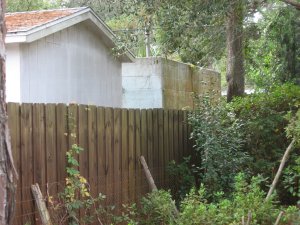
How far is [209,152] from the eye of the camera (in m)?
9.16

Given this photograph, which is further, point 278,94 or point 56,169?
point 278,94

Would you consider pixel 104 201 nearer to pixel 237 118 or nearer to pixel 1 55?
pixel 237 118

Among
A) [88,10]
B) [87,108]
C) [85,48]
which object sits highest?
[88,10]

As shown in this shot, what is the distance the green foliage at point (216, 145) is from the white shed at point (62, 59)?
325cm

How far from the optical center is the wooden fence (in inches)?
242

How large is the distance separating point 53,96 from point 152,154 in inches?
129

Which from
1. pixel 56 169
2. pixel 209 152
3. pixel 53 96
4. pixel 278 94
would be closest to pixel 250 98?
pixel 278 94

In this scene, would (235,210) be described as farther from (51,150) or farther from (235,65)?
(235,65)

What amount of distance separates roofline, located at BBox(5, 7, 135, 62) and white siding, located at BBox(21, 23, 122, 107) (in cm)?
30

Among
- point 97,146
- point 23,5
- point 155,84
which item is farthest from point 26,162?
point 23,5

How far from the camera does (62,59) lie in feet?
38.8

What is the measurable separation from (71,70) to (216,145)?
14.5 ft

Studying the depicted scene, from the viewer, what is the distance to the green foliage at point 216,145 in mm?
9180

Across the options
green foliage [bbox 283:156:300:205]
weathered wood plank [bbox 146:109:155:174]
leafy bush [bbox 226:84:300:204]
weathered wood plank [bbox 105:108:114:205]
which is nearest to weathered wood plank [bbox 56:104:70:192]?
weathered wood plank [bbox 105:108:114:205]
